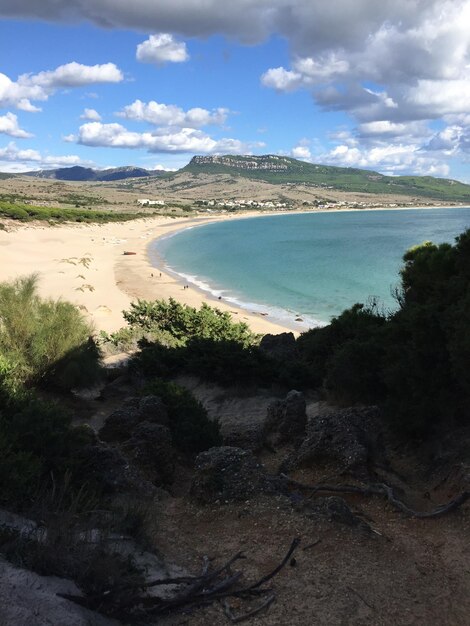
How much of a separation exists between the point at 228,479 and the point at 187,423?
2.69 meters

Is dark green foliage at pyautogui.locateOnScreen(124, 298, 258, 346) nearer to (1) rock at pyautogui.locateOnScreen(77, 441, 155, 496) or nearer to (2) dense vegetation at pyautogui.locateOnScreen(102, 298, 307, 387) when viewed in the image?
(2) dense vegetation at pyautogui.locateOnScreen(102, 298, 307, 387)

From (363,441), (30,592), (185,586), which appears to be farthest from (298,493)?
(30,592)

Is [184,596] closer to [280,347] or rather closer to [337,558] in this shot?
[337,558]

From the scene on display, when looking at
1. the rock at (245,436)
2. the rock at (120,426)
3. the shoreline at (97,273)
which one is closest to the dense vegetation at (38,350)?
the rock at (120,426)

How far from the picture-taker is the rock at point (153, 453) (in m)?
7.17

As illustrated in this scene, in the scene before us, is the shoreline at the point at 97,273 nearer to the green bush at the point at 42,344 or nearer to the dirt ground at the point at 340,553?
the green bush at the point at 42,344

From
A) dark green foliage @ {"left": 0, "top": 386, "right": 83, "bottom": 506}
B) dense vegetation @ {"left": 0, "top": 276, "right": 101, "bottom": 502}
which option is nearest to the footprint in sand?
dense vegetation @ {"left": 0, "top": 276, "right": 101, "bottom": 502}

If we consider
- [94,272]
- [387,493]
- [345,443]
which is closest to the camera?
[387,493]

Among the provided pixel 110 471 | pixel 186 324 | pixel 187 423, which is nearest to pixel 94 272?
pixel 186 324

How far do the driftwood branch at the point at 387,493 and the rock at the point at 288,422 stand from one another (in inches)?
88.9

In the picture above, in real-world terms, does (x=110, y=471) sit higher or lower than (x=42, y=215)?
lower

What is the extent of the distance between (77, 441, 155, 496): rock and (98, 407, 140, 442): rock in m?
1.92

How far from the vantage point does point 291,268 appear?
5141 cm

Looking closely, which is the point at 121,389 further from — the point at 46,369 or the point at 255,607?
the point at 255,607
